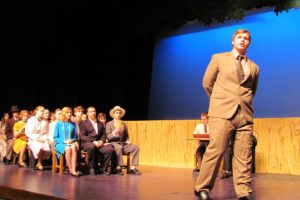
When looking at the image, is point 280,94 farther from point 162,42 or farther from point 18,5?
point 18,5

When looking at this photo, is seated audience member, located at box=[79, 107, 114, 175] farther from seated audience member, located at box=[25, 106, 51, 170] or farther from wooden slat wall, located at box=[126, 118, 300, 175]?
wooden slat wall, located at box=[126, 118, 300, 175]

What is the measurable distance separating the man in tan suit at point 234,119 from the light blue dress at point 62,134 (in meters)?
3.37

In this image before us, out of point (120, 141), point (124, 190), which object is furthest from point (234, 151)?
point (120, 141)

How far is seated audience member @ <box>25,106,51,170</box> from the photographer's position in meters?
7.41

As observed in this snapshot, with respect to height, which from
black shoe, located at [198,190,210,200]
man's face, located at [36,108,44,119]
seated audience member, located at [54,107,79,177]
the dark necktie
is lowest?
black shoe, located at [198,190,210,200]

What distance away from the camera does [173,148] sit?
8.44 meters

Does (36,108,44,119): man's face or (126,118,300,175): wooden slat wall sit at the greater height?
(36,108,44,119): man's face

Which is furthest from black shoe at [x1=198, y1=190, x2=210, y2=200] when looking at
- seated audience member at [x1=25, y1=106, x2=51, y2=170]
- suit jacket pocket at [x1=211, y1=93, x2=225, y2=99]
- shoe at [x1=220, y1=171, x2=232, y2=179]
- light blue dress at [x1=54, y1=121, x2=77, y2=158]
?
seated audience member at [x1=25, y1=106, x2=51, y2=170]

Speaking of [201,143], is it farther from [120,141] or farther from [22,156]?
[22,156]

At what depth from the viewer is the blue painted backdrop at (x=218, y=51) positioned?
805 centimetres

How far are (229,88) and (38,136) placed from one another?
476 centimetres

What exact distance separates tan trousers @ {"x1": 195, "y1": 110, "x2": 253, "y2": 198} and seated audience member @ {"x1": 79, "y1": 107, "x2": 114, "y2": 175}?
320 cm

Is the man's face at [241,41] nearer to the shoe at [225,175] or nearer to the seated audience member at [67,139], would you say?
the shoe at [225,175]

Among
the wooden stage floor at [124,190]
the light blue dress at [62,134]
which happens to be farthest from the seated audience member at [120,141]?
the wooden stage floor at [124,190]
